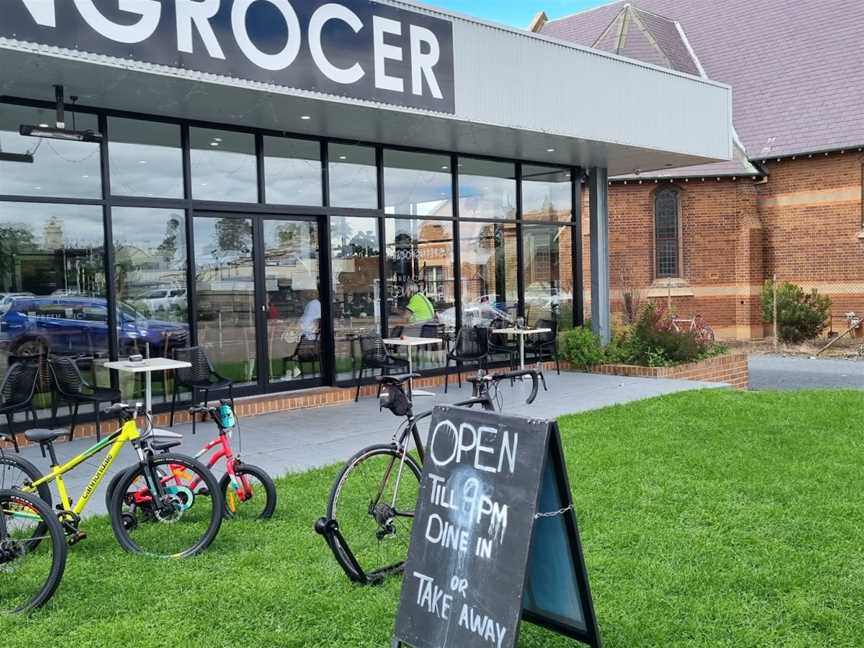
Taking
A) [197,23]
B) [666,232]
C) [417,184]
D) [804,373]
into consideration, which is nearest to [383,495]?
[197,23]

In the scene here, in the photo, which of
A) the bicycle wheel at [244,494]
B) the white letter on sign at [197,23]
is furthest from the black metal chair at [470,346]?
the bicycle wheel at [244,494]

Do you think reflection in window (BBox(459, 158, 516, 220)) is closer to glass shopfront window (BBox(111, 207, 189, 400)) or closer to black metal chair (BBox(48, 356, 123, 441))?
glass shopfront window (BBox(111, 207, 189, 400))

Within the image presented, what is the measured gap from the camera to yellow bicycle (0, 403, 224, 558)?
4512mm

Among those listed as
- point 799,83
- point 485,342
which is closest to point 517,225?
point 485,342

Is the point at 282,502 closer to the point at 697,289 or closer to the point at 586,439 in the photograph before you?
the point at 586,439

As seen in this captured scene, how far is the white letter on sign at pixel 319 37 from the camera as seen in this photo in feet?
24.6

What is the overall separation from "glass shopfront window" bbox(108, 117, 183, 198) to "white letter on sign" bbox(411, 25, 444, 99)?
284cm

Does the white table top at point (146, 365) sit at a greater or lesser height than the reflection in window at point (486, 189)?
lesser

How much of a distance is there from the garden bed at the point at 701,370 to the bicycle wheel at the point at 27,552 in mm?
9477

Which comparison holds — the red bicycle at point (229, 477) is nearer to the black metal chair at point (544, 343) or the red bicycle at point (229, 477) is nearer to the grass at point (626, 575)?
the grass at point (626, 575)

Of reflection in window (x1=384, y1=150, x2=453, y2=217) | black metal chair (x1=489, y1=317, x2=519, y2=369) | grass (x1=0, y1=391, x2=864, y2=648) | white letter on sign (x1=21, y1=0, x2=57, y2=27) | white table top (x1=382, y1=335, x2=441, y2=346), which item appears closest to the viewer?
grass (x1=0, y1=391, x2=864, y2=648)

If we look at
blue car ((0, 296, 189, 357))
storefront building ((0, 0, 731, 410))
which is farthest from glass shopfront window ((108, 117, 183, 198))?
blue car ((0, 296, 189, 357))

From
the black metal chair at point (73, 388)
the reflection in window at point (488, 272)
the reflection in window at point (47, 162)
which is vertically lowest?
the black metal chair at point (73, 388)

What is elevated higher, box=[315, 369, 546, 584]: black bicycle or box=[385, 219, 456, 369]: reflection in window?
box=[385, 219, 456, 369]: reflection in window
